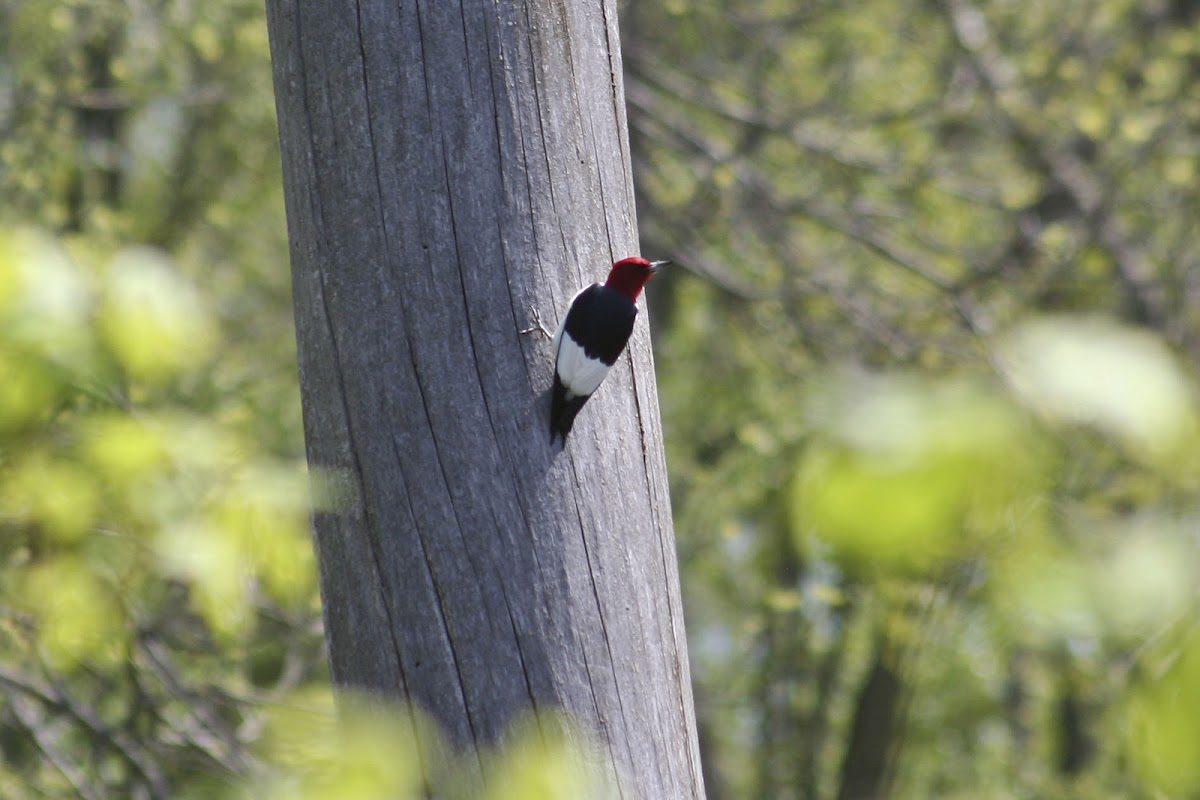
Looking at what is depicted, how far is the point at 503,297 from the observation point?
5.36 ft

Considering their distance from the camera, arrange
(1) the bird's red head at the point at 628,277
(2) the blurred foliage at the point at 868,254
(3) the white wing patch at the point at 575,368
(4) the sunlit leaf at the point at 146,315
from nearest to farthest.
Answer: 1. (4) the sunlit leaf at the point at 146,315
2. (3) the white wing patch at the point at 575,368
3. (1) the bird's red head at the point at 628,277
4. (2) the blurred foliage at the point at 868,254

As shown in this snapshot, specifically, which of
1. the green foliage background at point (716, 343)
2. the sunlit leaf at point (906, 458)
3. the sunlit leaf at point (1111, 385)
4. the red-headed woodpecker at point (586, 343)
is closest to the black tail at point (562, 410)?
the red-headed woodpecker at point (586, 343)

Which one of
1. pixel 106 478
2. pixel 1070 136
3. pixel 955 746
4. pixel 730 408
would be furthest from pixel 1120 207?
pixel 106 478

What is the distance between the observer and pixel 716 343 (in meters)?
6.25

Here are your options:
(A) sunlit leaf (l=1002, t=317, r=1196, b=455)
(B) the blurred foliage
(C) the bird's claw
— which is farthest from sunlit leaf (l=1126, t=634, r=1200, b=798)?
(B) the blurred foliage

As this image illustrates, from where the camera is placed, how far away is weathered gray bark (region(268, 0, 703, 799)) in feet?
5.11

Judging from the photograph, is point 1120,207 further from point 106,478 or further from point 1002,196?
point 106,478

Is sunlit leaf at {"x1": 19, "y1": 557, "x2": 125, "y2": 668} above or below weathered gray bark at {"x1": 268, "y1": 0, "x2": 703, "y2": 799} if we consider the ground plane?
below

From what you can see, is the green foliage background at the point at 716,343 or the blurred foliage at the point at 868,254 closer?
the green foliage background at the point at 716,343

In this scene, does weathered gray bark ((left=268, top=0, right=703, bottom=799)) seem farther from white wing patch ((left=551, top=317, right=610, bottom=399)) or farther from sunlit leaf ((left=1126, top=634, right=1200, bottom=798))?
sunlit leaf ((left=1126, top=634, right=1200, bottom=798))

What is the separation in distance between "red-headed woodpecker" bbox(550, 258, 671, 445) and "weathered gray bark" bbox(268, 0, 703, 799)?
0.02 m

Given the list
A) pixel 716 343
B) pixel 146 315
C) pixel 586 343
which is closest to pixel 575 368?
pixel 586 343

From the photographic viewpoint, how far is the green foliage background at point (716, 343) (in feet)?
5.64

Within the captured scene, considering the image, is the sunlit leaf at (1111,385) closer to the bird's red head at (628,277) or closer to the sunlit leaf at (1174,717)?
the sunlit leaf at (1174,717)
